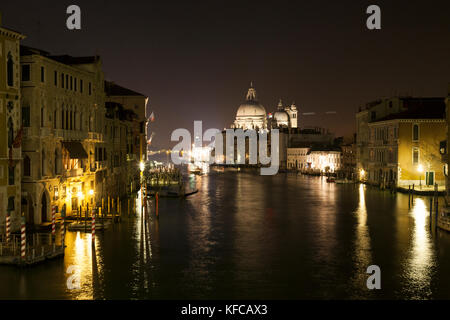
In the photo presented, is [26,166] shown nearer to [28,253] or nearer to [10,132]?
[10,132]

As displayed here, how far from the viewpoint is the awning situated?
90.9 ft

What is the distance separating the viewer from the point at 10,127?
75.8 ft

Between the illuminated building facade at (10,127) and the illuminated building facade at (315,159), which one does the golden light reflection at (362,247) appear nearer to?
the illuminated building facade at (10,127)

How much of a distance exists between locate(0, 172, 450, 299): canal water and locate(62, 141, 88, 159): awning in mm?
4112

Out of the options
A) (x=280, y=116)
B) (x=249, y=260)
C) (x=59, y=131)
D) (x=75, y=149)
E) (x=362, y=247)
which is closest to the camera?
(x=249, y=260)

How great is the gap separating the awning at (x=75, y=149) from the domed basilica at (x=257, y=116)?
142 m

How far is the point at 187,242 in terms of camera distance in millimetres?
23406

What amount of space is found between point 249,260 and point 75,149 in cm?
1288

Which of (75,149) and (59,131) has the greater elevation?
(59,131)

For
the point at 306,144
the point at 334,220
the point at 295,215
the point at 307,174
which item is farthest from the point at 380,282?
the point at 306,144

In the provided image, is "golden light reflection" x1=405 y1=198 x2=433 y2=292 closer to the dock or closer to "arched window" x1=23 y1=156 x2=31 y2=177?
the dock

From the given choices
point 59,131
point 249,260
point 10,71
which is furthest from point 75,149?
point 249,260

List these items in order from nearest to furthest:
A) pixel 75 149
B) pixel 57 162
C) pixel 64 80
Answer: pixel 57 162 → pixel 64 80 → pixel 75 149
